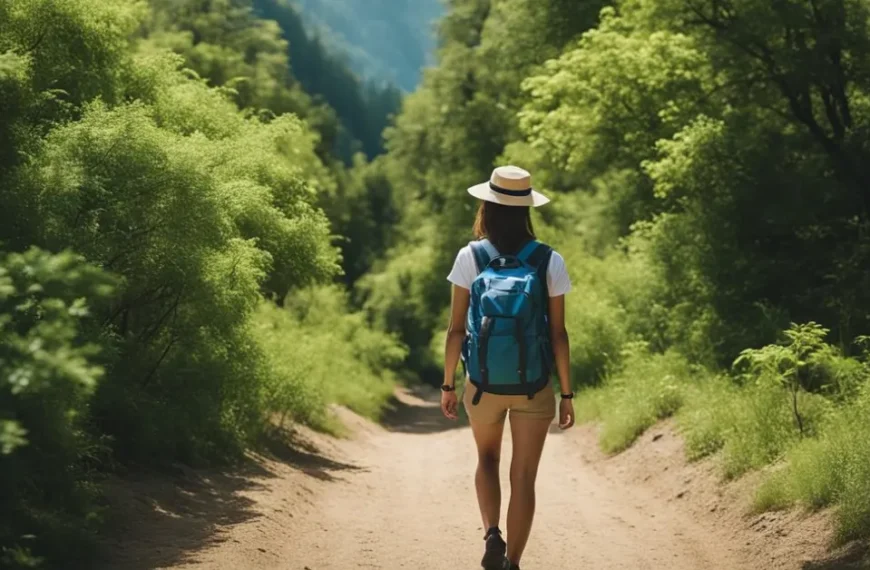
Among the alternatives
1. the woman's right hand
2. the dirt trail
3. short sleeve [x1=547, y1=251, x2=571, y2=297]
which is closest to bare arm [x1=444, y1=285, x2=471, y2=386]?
short sleeve [x1=547, y1=251, x2=571, y2=297]

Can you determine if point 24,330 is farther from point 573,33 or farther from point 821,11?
point 573,33

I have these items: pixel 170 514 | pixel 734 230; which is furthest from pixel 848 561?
pixel 734 230

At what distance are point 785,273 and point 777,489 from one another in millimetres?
8208

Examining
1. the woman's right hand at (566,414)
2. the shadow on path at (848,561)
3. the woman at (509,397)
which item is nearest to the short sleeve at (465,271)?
the woman at (509,397)

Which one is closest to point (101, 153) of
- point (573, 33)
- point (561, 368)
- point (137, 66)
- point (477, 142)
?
point (137, 66)

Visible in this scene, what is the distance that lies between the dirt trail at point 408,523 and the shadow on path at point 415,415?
19205mm

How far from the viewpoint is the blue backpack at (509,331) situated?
6.77 meters

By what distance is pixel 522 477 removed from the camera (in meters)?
7.15

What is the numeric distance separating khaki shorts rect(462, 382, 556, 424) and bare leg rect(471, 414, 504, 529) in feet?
0.44

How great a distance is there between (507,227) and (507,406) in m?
1.16

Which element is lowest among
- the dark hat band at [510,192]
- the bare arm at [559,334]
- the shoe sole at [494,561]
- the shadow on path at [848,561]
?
the shadow on path at [848,561]

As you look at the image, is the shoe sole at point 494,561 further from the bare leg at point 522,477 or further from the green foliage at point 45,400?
the green foliage at point 45,400

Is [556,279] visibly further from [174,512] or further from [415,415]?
[415,415]

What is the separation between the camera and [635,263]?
80.5 ft
